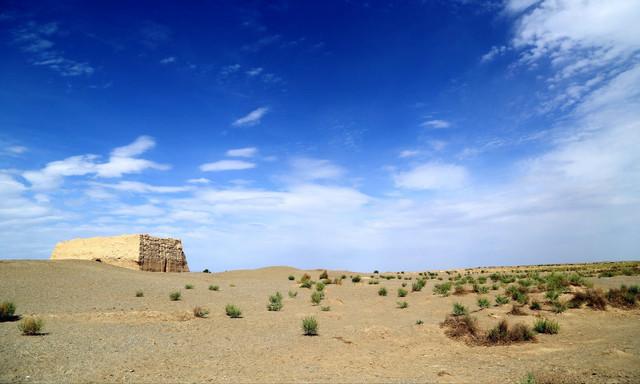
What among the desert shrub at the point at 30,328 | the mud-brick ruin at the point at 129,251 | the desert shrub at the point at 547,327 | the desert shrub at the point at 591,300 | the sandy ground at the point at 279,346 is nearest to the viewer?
the sandy ground at the point at 279,346

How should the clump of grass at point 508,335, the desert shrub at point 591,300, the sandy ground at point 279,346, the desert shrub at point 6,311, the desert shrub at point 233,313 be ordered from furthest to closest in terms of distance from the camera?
the desert shrub at point 233,313 → the desert shrub at point 591,300 → the desert shrub at point 6,311 → the clump of grass at point 508,335 → the sandy ground at point 279,346

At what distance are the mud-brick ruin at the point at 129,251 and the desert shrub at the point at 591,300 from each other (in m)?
37.9

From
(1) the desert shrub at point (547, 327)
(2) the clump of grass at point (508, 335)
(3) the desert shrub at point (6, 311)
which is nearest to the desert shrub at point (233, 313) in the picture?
(3) the desert shrub at point (6, 311)

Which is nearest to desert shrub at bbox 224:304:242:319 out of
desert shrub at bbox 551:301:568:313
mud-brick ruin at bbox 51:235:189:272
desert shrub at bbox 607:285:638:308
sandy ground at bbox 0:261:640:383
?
sandy ground at bbox 0:261:640:383

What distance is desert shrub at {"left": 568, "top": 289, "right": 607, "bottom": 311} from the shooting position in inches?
764

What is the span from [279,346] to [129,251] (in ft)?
108

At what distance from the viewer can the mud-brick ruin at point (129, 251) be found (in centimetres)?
4125

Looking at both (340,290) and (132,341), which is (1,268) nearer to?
(132,341)

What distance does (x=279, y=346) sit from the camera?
14.1 meters

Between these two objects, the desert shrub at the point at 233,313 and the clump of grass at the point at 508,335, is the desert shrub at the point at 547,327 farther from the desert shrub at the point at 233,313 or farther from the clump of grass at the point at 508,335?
the desert shrub at the point at 233,313

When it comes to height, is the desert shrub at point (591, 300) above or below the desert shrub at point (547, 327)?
above

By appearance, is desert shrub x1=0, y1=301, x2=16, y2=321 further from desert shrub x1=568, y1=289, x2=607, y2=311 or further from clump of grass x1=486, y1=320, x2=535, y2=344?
desert shrub x1=568, y1=289, x2=607, y2=311

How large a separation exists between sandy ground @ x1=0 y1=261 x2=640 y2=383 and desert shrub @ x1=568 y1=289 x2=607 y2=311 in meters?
0.66

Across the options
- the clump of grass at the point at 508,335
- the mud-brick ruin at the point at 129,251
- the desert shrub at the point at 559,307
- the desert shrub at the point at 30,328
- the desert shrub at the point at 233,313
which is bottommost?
the clump of grass at the point at 508,335
